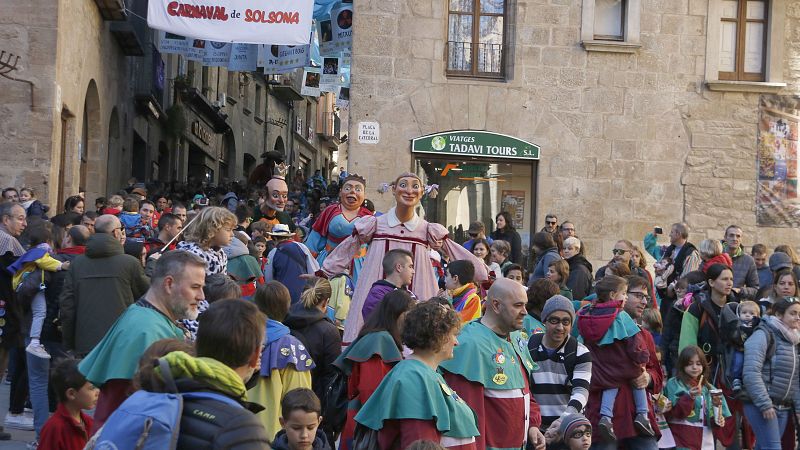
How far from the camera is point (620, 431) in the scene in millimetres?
9008

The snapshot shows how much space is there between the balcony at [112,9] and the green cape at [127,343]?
54.3 feet

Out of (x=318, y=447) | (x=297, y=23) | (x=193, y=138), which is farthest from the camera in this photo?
(x=193, y=138)

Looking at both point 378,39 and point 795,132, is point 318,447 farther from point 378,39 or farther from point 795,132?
point 795,132

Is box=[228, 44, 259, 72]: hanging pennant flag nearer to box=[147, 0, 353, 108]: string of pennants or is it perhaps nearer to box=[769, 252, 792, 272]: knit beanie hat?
box=[147, 0, 353, 108]: string of pennants

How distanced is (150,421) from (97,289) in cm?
536

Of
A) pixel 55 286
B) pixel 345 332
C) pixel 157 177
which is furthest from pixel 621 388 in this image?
pixel 157 177

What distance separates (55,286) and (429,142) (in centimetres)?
892

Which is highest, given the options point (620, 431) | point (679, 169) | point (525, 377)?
point (679, 169)

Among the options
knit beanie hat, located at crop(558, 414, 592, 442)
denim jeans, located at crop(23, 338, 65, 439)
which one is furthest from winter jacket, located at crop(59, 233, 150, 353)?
knit beanie hat, located at crop(558, 414, 592, 442)

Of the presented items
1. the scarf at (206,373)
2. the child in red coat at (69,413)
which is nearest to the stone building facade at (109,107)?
the child in red coat at (69,413)

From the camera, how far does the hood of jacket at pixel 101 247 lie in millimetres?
8906

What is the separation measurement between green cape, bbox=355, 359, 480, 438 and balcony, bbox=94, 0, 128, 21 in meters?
16.6

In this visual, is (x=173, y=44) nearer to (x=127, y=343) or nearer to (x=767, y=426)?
(x=767, y=426)

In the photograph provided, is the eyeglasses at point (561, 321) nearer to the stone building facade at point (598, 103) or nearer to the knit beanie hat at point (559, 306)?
the knit beanie hat at point (559, 306)
